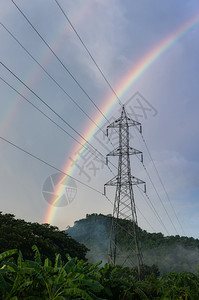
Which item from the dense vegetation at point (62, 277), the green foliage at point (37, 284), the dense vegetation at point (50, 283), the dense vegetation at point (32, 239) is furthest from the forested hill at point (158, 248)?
the green foliage at point (37, 284)

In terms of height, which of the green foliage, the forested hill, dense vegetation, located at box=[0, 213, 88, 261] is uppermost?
the forested hill

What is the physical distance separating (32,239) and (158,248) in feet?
297

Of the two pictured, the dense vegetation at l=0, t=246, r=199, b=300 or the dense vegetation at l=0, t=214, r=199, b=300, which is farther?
the dense vegetation at l=0, t=214, r=199, b=300

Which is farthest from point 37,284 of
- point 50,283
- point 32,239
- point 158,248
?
point 158,248

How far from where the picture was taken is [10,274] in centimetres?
1265

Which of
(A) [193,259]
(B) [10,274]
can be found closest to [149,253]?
(A) [193,259]

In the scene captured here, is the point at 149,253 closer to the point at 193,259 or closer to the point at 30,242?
the point at 193,259

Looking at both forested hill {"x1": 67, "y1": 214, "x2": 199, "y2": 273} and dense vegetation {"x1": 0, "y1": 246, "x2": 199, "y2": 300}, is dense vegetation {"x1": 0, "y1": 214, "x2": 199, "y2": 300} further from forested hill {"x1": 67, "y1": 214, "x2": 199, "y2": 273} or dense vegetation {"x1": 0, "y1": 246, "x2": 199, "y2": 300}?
forested hill {"x1": 67, "y1": 214, "x2": 199, "y2": 273}

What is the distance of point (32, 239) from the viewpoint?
32469mm

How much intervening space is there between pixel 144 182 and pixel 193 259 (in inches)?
3587

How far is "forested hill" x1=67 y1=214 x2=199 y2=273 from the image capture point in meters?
105

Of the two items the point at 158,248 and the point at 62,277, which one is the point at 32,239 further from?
the point at 158,248

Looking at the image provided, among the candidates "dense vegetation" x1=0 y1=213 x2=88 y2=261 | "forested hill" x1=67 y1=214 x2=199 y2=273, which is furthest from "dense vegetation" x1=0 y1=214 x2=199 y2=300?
"forested hill" x1=67 y1=214 x2=199 y2=273

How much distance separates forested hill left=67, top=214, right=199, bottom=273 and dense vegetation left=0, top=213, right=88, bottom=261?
63.6 m
